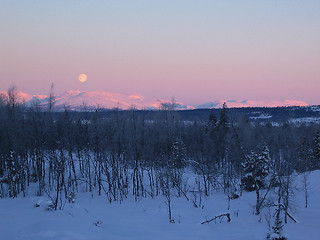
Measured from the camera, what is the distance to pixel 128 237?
8.96 m

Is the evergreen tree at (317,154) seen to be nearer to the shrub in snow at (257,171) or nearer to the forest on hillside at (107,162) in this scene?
the forest on hillside at (107,162)

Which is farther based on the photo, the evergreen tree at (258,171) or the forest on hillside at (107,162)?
the evergreen tree at (258,171)

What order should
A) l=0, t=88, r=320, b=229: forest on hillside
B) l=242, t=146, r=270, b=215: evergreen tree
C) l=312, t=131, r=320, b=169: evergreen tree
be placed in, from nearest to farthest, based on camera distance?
→ 1. l=0, t=88, r=320, b=229: forest on hillside
2. l=242, t=146, r=270, b=215: evergreen tree
3. l=312, t=131, r=320, b=169: evergreen tree

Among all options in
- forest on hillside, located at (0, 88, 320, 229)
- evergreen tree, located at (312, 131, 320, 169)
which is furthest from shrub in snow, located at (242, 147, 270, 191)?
evergreen tree, located at (312, 131, 320, 169)

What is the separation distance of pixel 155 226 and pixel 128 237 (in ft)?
7.02

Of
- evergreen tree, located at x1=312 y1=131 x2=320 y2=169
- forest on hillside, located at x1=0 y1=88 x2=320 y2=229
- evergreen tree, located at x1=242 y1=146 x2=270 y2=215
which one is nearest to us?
forest on hillside, located at x1=0 y1=88 x2=320 y2=229

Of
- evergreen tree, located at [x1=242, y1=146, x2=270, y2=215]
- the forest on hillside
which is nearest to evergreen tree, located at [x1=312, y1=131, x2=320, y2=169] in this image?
the forest on hillside

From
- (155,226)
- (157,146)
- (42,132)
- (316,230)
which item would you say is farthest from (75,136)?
(316,230)

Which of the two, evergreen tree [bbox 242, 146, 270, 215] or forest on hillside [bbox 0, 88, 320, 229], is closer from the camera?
forest on hillside [bbox 0, 88, 320, 229]

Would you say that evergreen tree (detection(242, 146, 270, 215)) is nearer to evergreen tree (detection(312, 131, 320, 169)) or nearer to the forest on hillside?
the forest on hillside

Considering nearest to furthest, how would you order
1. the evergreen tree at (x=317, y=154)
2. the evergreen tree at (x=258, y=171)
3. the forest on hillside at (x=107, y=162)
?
the forest on hillside at (x=107, y=162), the evergreen tree at (x=258, y=171), the evergreen tree at (x=317, y=154)

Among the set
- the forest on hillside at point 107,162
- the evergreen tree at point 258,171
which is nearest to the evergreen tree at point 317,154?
the forest on hillside at point 107,162

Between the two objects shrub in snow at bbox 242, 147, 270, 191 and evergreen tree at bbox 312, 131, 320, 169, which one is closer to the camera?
shrub in snow at bbox 242, 147, 270, 191

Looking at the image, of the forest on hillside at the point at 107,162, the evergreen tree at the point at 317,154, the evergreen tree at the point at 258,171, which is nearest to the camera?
the forest on hillside at the point at 107,162
